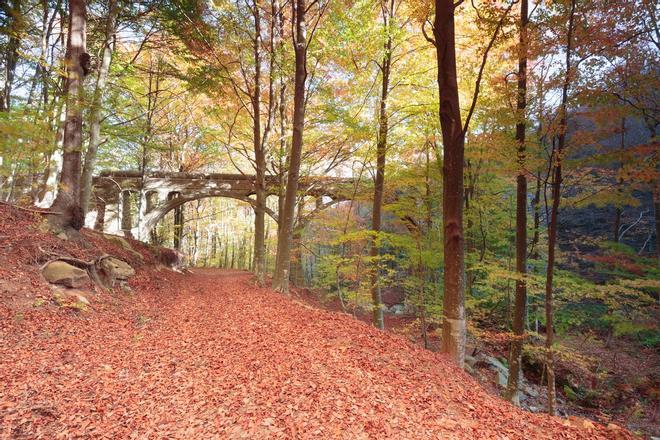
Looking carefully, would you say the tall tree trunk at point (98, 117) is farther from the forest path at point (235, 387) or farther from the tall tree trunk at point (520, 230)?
the tall tree trunk at point (520, 230)

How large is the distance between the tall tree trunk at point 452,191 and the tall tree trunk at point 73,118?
6804 millimetres

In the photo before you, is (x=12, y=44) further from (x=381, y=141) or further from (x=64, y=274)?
(x=381, y=141)

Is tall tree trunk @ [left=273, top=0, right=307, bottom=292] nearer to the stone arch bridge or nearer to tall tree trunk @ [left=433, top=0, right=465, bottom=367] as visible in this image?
tall tree trunk @ [left=433, top=0, right=465, bottom=367]

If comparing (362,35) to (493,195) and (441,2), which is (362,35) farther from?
(493,195)

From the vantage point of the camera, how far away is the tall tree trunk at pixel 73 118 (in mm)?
6465

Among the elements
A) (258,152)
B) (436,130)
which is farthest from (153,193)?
(436,130)

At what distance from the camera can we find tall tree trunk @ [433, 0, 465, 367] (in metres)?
4.43

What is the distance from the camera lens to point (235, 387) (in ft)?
9.79

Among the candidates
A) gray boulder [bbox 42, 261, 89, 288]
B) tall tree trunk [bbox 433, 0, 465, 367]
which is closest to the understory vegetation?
tall tree trunk [bbox 433, 0, 465, 367]

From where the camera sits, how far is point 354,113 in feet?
33.4

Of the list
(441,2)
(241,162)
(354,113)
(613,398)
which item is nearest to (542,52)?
(441,2)

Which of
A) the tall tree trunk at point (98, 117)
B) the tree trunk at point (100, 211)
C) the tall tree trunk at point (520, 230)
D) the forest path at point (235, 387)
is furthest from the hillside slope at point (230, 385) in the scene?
the tree trunk at point (100, 211)

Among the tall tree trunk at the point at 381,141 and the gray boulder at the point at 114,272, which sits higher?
the tall tree trunk at the point at 381,141

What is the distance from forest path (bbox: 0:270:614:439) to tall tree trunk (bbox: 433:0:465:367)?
0.70 metres
